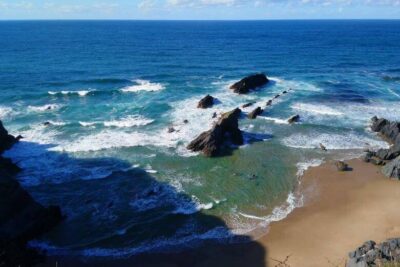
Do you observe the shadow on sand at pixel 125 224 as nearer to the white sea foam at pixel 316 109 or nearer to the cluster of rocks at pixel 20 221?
the cluster of rocks at pixel 20 221

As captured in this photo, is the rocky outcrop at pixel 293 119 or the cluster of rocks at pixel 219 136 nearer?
the cluster of rocks at pixel 219 136

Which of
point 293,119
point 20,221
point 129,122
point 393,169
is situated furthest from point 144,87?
point 20,221

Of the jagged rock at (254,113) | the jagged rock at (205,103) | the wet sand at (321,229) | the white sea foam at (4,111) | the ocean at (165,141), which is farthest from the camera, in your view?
the jagged rock at (205,103)

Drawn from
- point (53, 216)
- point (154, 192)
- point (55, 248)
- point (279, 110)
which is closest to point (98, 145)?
point (154, 192)

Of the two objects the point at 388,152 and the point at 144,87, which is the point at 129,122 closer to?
the point at 144,87

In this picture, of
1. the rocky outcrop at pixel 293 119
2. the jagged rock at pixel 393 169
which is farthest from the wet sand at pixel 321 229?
the rocky outcrop at pixel 293 119

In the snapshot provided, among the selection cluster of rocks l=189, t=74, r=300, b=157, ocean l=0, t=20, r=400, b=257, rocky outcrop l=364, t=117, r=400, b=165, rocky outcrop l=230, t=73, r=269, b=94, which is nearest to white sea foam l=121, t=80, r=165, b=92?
ocean l=0, t=20, r=400, b=257

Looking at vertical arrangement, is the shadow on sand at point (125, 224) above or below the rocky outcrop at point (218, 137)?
below
